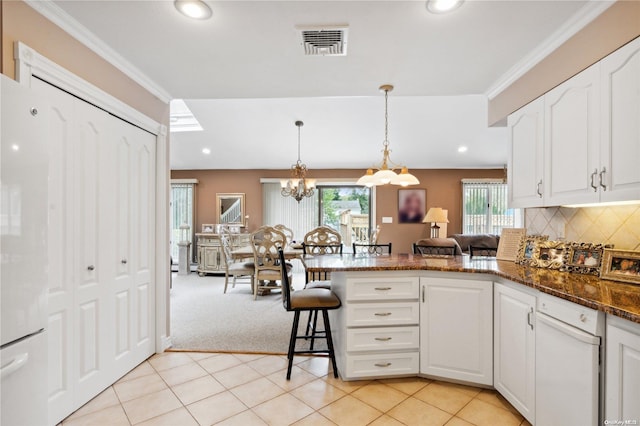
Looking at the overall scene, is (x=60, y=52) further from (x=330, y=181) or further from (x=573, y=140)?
(x=330, y=181)

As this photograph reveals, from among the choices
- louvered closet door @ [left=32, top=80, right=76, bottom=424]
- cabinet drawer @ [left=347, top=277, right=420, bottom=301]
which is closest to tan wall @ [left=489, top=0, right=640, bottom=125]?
cabinet drawer @ [left=347, top=277, right=420, bottom=301]

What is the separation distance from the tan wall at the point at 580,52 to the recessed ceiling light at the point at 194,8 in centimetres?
218

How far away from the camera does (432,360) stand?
2.33 m

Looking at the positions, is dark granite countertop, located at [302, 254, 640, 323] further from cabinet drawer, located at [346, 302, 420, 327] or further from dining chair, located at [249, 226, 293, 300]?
dining chair, located at [249, 226, 293, 300]

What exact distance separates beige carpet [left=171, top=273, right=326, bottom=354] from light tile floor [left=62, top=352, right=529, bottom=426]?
0.48m

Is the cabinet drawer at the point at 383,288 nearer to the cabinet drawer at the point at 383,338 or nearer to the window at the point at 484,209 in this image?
the cabinet drawer at the point at 383,338

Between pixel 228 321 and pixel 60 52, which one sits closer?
pixel 60 52

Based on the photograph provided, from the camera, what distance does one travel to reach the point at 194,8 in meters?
1.75

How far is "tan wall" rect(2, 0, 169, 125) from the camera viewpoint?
61.8 inches

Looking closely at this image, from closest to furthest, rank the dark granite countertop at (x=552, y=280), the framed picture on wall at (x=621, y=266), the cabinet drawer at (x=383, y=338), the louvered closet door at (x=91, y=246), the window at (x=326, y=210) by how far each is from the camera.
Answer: the dark granite countertop at (x=552, y=280), the framed picture on wall at (x=621, y=266), the louvered closet door at (x=91, y=246), the cabinet drawer at (x=383, y=338), the window at (x=326, y=210)

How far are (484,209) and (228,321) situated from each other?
19.7ft

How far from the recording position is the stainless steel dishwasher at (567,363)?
1367mm

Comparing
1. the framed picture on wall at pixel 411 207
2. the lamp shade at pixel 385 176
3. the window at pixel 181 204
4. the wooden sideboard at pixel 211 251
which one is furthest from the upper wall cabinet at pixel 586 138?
the window at pixel 181 204

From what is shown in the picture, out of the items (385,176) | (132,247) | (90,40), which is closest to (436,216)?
(385,176)
